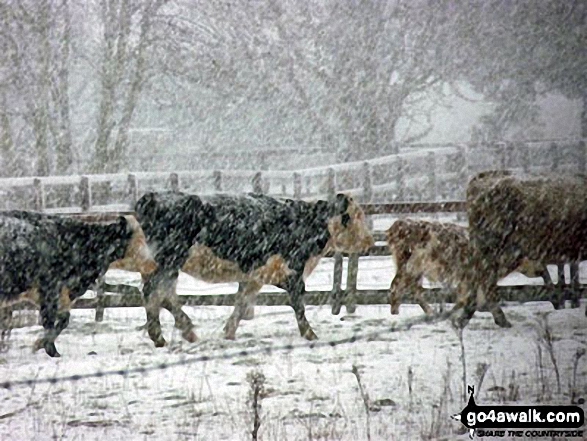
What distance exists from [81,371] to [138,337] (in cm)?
113

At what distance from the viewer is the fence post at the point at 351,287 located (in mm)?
7230

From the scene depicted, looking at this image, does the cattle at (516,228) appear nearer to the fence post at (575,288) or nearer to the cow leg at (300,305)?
the fence post at (575,288)

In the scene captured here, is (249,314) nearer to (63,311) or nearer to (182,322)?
(182,322)

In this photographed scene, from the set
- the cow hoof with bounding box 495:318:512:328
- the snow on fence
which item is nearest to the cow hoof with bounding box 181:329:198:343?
the cow hoof with bounding box 495:318:512:328

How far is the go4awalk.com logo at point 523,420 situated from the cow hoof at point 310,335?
2.16m

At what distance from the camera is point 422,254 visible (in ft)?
22.6

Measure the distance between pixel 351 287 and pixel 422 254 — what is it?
2.47 ft

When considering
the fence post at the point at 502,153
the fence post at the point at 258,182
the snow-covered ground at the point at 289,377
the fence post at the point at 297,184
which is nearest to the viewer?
the snow-covered ground at the point at 289,377

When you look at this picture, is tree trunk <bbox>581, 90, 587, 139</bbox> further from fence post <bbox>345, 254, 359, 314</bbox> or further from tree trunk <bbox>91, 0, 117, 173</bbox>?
fence post <bbox>345, 254, 359, 314</bbox>

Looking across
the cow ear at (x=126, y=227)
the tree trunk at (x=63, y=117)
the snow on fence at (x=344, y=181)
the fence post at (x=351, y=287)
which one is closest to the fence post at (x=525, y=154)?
the snow on fence at (x=344, y=181)

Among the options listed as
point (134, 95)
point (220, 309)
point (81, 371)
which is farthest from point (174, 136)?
point (81, 371)

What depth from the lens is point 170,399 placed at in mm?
4738

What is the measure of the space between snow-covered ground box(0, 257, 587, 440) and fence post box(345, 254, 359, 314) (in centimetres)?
16

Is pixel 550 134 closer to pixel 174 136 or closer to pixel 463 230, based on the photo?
pixel 174 136
